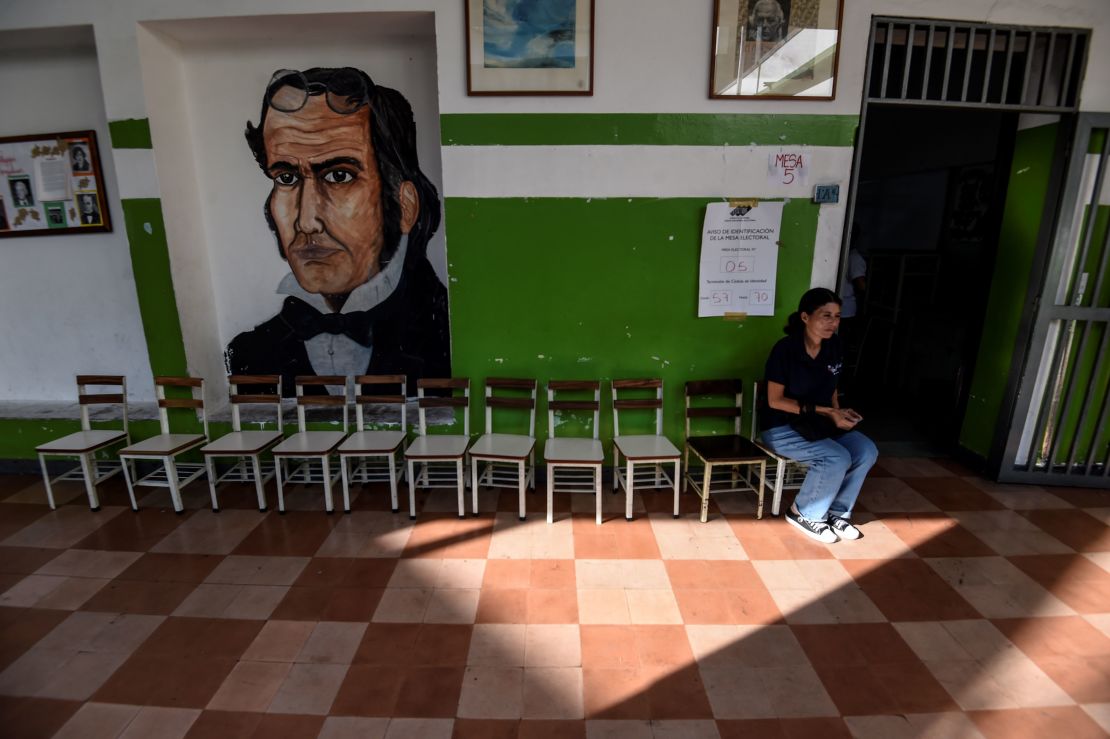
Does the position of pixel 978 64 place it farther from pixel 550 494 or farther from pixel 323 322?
pixel 323 322

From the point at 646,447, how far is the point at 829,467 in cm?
115

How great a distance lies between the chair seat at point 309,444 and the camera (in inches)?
143

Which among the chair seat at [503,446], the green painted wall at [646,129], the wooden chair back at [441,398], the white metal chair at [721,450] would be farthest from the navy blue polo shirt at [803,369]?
the wooden chair back at [441,398]

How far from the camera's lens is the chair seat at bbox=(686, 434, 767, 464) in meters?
3.56

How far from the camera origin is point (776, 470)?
157 inches

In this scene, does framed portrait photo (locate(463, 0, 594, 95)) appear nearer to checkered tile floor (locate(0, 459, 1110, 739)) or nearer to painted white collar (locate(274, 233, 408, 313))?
painted white collar (locate(274, 233, 408, 313))

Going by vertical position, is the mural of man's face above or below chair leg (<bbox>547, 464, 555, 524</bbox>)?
above

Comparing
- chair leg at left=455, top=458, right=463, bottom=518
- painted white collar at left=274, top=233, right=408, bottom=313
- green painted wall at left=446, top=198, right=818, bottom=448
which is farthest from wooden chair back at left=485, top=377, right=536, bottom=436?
painted white collar at left=274, top=233, right=408, bottom=313

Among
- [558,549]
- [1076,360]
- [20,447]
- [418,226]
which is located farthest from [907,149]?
[20,447]

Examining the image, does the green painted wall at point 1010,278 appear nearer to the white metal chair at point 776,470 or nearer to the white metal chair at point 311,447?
the white metal chair at point 776,470

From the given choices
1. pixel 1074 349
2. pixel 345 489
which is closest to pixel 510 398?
pixel 345 489

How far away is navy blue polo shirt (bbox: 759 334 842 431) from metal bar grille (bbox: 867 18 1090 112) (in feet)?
5.63

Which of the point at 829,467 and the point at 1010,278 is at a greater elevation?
the point at 1010,278

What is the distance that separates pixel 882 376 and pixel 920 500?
291 centimetres
